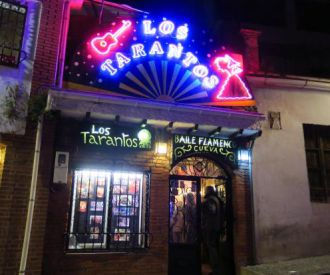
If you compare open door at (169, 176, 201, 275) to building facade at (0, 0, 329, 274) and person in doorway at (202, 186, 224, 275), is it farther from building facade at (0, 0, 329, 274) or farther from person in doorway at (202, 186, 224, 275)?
person in doorway at (202, 186, 224, 275)

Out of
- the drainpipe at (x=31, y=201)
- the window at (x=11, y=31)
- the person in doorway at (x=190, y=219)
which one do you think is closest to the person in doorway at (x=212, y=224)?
the person in doorway at (x=190, y=219)

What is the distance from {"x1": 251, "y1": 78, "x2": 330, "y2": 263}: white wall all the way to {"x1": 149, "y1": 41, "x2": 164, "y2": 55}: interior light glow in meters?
3.05

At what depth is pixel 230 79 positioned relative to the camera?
30.6ft

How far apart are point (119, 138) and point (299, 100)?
562 centimetres

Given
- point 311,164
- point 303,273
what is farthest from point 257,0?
point 303,273

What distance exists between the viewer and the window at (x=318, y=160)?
999 centimetres

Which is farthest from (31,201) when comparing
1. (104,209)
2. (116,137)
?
(116,137)

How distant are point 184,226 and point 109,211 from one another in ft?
6.67

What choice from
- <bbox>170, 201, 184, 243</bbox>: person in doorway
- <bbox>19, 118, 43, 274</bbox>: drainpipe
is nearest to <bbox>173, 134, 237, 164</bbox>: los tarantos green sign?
<bbox>170, 201, 184, 243</bbox>: person in doorway

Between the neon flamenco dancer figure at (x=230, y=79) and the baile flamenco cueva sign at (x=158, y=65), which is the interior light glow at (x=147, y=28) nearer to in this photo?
the baile flamenco cueva sign at (x=158, y=65)

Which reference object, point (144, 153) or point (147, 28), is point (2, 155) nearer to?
point (144, 153)

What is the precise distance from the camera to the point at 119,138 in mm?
8273

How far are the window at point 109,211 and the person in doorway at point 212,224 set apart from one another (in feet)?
5.61

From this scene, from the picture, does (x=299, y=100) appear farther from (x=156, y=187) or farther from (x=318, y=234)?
(x=156, y=187)
